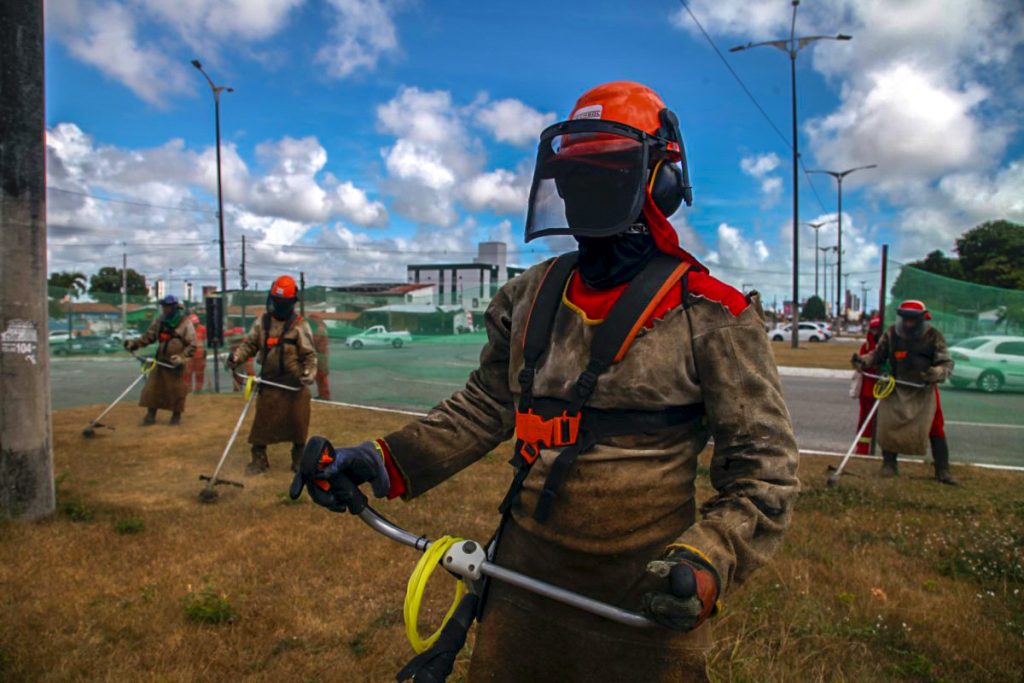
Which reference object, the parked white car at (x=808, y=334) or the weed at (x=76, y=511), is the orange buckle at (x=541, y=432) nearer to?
the weed at (x=76, y=511)

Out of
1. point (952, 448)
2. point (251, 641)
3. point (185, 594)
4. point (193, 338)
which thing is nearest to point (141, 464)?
point (193, 338)

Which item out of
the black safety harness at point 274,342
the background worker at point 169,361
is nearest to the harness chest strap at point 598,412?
the black safety harness at point 274,342

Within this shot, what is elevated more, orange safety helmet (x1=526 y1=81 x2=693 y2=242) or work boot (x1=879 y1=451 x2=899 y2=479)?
orange safety helmet (x1=526 y1=81 x2=693 y2=242)

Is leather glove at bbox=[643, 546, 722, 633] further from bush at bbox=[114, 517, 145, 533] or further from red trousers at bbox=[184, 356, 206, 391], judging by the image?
red trousers at bbox=[184, 356, 206, 391]

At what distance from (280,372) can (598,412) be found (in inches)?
236

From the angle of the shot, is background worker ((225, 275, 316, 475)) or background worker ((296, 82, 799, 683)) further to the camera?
background worker ((225, 275, 316, 475))

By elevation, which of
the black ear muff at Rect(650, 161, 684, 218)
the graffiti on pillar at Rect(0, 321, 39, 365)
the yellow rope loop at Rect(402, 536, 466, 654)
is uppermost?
the black ear muff at Rect(650, 161, 684, 218)

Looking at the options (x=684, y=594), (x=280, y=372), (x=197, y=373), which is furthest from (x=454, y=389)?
(x=684, y=594)

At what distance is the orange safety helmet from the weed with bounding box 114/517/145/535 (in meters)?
4.53

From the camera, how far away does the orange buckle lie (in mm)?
1707

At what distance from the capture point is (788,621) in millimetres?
3527

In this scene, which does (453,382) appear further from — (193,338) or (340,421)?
(193,338)

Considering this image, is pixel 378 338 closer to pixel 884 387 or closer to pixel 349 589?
pixel 884 387

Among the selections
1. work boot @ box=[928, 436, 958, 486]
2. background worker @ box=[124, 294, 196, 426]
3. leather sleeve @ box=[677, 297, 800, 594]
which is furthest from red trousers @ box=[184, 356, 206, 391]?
leather sleeve @ box=[677, 297, 800, 594]
